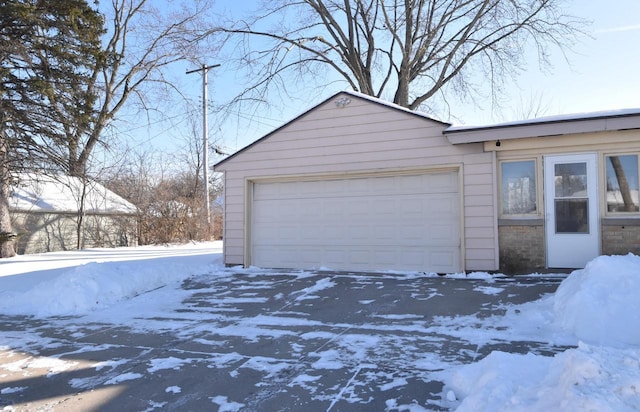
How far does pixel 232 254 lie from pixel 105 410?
8156 mm

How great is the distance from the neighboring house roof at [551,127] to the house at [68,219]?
16782 mm

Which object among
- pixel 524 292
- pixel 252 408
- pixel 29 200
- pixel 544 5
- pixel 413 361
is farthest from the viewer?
pixel 29 200

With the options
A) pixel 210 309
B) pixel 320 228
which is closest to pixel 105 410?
pixel 210 309

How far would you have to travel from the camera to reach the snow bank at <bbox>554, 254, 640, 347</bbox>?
4.97 m

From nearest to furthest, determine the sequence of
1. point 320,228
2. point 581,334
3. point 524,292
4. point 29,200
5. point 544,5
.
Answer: point 581,334, point 524,292, point 320,228, point 544,5, point 29,200

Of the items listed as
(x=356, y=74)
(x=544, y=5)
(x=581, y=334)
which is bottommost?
(x=581, y=334)

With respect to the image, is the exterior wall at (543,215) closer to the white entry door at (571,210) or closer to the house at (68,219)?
the white entry door at (571,210)

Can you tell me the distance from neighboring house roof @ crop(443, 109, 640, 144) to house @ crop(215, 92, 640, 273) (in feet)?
0.06

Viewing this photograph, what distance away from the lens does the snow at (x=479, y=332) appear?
9.50ft

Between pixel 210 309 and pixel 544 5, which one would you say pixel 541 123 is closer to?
pixel 210 309

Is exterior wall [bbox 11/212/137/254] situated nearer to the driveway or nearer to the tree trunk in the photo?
the tree trunk

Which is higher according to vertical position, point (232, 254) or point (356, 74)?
point (356, 74)

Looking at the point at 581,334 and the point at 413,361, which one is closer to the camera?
the point at 413,361

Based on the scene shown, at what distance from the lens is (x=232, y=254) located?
11.9 m
